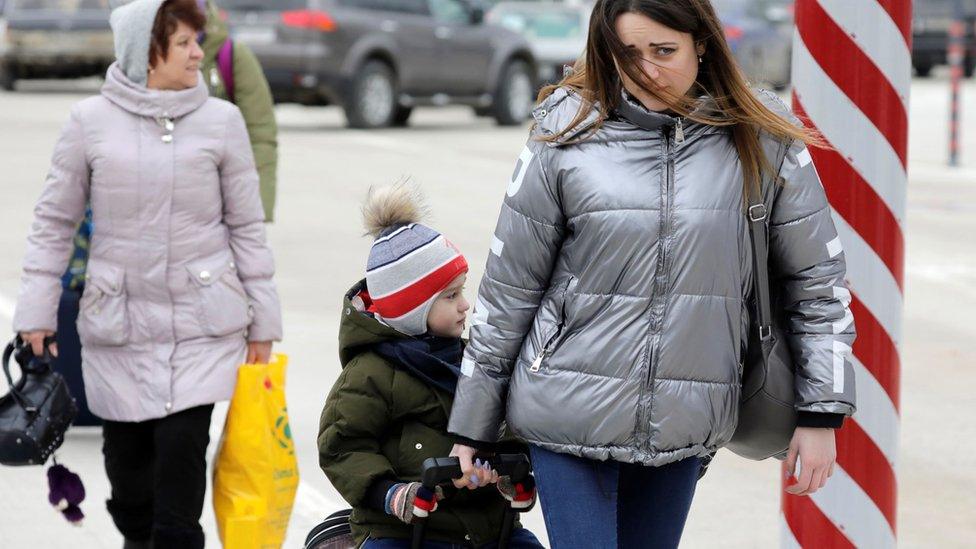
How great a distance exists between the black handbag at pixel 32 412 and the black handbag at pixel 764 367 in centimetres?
217

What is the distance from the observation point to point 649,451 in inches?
128

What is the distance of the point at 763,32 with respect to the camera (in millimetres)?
25359

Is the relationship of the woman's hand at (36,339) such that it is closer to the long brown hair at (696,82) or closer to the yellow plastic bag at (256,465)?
the yellow plastic bag at (256,465)

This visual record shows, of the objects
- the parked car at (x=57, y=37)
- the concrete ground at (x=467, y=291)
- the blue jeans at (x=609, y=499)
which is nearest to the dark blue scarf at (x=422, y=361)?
the blue jeans at (x=609, y=499)

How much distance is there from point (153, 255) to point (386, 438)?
1.42 m

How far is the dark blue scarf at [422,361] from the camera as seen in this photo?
3.60 meters

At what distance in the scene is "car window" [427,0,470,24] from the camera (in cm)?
1997

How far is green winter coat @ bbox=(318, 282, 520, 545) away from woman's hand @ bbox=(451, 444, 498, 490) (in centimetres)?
16

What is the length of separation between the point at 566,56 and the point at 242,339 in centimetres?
1895

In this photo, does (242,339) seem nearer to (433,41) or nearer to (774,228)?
(774,228)

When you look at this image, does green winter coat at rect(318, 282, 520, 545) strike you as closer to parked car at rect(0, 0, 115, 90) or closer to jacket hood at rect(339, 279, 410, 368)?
jacket hood at rect(339, 279, 410, 368)

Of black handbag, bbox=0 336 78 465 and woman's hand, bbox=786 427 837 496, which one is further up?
woman's hand, bbox=786 427 837 496

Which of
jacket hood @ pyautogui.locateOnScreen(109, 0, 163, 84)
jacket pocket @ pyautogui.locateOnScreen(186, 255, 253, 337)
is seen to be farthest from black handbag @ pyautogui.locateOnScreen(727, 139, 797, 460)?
jacket hood @ pyautogui.locateOnScreen(109, 0, 163, 84)

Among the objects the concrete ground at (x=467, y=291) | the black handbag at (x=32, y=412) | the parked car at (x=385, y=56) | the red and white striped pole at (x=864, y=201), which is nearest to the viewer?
the red and white striped pole at (x=864, y=201)
